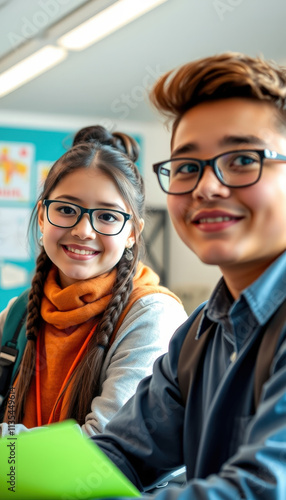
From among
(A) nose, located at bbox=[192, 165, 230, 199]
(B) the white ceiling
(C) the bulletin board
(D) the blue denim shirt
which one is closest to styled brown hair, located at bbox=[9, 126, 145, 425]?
(D) the blue denim shirt

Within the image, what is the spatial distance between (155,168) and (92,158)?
2.06 feet

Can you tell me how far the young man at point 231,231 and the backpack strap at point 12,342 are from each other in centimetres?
71

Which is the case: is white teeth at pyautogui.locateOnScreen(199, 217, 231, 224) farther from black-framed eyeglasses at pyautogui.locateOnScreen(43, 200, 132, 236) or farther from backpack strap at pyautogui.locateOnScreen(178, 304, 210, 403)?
black-framed eyeglasses at pyautogui.locateOnScreen(43, 200, 132, 236)

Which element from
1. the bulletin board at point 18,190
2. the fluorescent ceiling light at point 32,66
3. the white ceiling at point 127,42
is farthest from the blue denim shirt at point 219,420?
the bulletin board at point 18,190

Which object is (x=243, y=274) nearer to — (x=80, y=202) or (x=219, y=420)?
(x=219, y=420)

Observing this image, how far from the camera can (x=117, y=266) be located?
5.33ft

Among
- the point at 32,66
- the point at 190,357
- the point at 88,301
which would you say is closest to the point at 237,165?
the point at 190,357

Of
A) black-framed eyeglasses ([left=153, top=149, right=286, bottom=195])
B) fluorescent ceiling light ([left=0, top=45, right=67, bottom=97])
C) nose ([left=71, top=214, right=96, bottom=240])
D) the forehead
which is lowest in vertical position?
nose ([left=71, top=214, right=96, bottom=240])

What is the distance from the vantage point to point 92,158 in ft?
5.24

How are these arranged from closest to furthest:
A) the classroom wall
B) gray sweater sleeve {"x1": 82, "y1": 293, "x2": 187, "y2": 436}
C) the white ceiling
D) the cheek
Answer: the cheek < gray sweater sleeve {"x1": 82, "y1": 293, "x2": 187, "y2": 436} < the white ceiling < the classroom wall

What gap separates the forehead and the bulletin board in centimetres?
430

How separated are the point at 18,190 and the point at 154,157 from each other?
1318 millimetres

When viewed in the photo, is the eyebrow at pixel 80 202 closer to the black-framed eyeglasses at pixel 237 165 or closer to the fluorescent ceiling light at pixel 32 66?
the black-framed eyeglasses at pixel 237 165

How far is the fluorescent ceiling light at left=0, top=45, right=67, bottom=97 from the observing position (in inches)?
145
